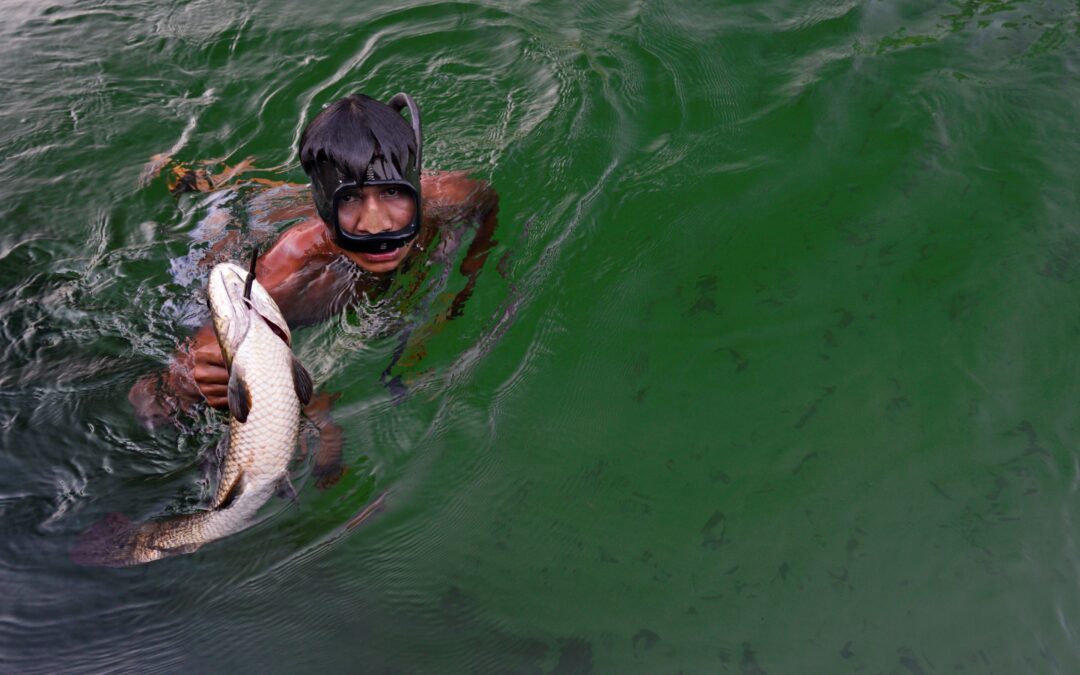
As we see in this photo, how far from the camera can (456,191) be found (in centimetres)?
500

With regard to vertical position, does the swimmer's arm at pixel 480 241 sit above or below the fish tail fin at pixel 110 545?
above

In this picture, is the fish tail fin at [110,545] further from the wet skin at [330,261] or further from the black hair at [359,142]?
the black hair at [359,142]

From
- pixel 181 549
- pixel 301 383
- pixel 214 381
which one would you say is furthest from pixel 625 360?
pixel 181 549

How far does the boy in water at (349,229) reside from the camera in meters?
3.87

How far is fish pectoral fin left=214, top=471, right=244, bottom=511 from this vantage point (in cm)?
328

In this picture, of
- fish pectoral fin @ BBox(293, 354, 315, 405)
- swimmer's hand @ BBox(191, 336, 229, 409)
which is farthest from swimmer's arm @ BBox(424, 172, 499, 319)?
fish pectoral fin @ BBox(293, 354, 315, 405)

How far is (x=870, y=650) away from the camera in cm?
353

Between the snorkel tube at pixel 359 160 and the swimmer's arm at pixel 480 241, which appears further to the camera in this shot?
the swimmer's arm at pixel 480 241

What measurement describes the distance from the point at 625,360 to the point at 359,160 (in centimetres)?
168

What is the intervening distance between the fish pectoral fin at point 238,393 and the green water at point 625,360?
3.66 feet

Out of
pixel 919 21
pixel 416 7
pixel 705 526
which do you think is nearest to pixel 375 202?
pixel 705 526

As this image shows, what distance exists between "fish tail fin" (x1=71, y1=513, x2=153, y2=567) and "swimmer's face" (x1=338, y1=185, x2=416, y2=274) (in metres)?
1.73

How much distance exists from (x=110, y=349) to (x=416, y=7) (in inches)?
145

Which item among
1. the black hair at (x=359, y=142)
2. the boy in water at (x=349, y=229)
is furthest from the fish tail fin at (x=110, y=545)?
the black hair at (x=359, y=142)
